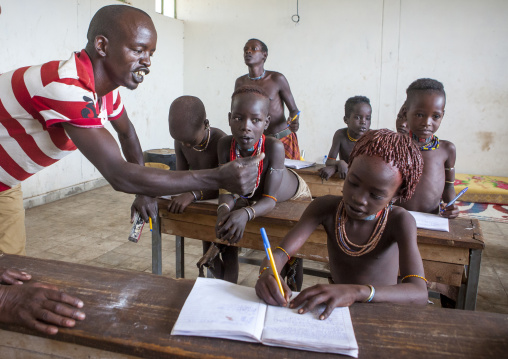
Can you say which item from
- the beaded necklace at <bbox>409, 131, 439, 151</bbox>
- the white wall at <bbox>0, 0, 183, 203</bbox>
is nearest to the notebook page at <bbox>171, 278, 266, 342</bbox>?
the beaded necklace at <bbox>409, 131, 439, 151</bbox>

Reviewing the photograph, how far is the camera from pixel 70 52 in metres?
5.34

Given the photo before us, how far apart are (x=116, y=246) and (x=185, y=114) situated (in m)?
1.91

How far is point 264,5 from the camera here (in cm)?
713

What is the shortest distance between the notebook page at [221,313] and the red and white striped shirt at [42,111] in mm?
726

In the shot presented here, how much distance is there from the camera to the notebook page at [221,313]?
0.95 metres

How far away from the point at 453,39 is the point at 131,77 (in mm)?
6177

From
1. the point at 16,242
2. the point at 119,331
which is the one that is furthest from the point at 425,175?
the point at 16,242

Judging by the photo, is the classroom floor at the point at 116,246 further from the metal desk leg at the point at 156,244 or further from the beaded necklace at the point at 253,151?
the beaded necklace at the point at 253,151

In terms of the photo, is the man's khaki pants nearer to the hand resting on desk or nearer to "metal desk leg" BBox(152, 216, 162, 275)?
"metal desk leg" BBox(152, 216, 162, 275)

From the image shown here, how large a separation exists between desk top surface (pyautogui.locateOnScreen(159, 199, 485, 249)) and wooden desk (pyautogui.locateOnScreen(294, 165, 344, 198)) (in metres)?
0.89

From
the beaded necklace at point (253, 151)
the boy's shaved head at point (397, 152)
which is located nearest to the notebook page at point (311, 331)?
the boy's shaved head at point (397, 152)

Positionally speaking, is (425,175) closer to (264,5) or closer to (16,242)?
(16,242)

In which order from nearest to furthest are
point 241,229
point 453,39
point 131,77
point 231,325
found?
point 231,325 → point 131,77 → point 241,229 → point 453,39

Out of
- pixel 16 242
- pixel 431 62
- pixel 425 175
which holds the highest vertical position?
pixel 431 62
